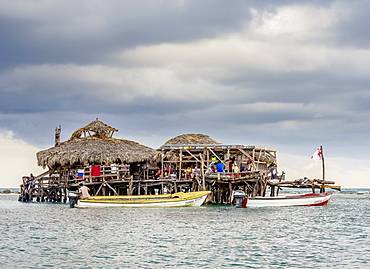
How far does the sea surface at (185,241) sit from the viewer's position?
630 inches

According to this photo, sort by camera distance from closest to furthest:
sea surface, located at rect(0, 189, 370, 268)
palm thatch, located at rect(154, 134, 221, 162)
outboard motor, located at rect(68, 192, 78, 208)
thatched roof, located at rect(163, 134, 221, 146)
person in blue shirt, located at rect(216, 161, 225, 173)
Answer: sea surface, located at rect(0, 189, 370, 268) < outboard motor, located at rect(68, 192, 78, 208) < person in blue shirt, located at rect(216, 161, 225, 173) < palm thatch, located at rect(154, 134, 221, 162) < thatched roof, located at rect(163, 134, 221, 146)

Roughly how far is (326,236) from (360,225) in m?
5.43

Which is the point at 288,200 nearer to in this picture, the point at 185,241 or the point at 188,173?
the point at 188,173

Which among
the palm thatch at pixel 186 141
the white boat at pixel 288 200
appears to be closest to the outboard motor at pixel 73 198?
the palm thatch at pixel 186 141

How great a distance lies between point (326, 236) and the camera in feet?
70.0

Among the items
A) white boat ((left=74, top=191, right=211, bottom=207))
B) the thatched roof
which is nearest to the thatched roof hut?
the thatched roof

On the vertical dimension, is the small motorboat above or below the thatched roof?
below

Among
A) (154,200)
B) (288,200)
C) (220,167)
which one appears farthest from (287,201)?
(154,200)

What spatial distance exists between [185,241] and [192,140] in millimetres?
26152

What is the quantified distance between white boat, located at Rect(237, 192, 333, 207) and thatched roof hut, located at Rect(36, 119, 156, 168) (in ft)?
32.8

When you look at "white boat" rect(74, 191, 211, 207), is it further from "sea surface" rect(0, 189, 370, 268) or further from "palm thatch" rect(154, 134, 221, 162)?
"palm thatch" rect(154, 134, 221, 162)

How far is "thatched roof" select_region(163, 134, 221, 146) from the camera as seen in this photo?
45.3 m

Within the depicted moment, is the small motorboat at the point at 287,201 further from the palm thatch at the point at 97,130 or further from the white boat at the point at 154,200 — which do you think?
the palm thatch at the point at 97,130

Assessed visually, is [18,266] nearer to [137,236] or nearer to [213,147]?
[137,236]
